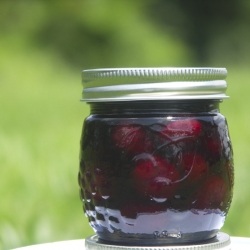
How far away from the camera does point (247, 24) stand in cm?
381

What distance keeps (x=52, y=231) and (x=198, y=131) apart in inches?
38.0

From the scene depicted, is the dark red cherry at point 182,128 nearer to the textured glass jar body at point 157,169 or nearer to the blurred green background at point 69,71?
the textured glass jar body at point 157,169

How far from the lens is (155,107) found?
100cm

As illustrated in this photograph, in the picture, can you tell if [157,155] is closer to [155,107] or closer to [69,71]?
[155,107]

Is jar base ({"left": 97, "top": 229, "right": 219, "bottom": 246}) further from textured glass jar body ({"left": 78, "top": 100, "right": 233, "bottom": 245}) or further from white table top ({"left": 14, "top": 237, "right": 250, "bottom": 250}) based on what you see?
white table top ({"left": 14, "top": 237, "right": 250, "bottom": 250})

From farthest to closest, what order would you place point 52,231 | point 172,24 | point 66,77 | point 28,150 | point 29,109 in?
point 172,24
point 66,77
point 29,109
point 28,150
point 52,231

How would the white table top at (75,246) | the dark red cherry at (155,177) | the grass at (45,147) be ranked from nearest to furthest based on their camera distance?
1. the dark red cherry at (155,177)
2. the white table top at (75,246)
3. the grass at (45,147)

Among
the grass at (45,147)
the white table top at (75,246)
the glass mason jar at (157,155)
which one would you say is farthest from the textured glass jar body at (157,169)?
the grass at (45,147)

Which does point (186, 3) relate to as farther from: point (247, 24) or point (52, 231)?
point (52, 231)

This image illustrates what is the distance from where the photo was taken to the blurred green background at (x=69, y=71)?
198 cm

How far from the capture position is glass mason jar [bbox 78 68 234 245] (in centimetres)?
99

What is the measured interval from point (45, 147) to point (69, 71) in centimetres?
99

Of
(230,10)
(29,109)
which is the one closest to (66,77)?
(29,109)

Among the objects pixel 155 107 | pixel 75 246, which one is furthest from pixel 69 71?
pixel 155 107
